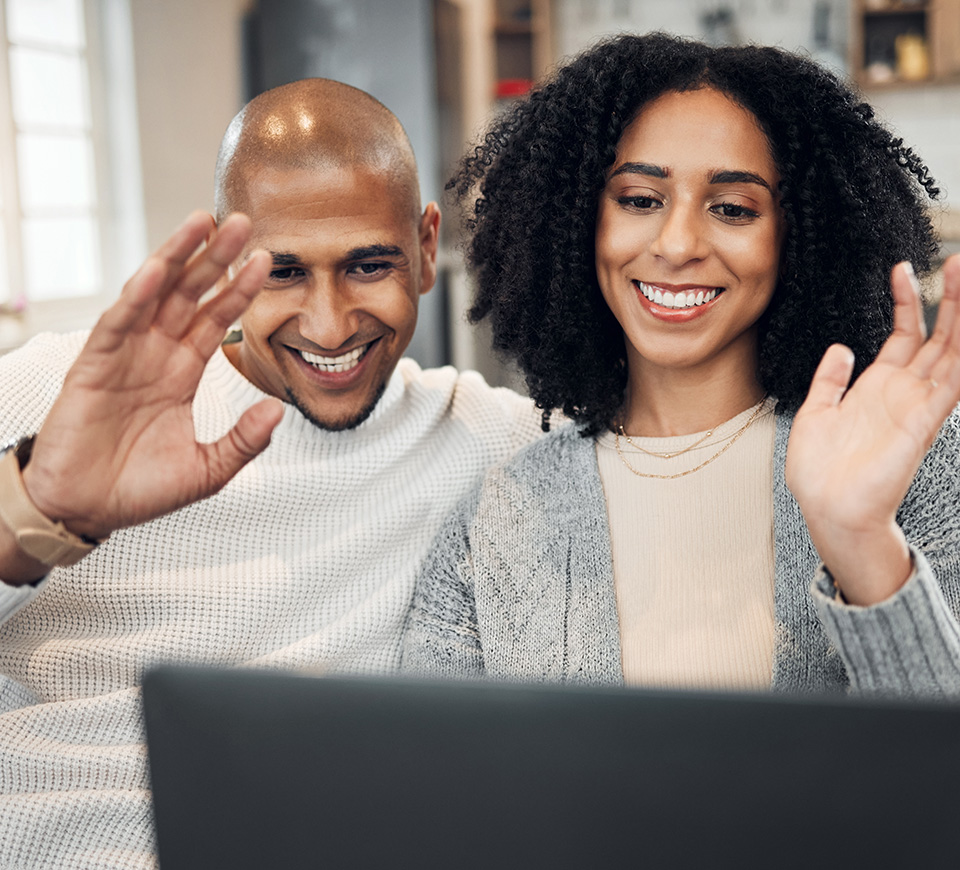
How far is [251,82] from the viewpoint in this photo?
4551mm

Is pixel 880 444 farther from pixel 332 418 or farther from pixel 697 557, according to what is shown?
pixel 332 418

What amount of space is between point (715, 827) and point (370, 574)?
966 millimetres

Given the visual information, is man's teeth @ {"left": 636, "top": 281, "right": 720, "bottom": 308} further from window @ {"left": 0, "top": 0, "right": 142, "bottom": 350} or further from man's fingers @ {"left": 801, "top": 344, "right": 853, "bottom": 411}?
window @ {"left": 0, "top": 0, "right": 142, "bottom": 350}

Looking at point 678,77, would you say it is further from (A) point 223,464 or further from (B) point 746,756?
(B) point 746,756

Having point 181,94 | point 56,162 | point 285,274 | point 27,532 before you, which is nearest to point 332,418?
point 285,274

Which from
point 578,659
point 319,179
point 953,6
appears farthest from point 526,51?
point 578,659

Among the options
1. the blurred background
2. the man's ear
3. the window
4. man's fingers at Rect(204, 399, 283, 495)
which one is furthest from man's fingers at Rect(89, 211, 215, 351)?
the window

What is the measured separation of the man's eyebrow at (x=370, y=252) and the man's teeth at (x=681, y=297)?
386 millimetres

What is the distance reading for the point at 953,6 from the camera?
176 inches

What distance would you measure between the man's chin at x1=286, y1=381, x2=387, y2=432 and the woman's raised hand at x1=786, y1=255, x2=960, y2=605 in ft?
2.21

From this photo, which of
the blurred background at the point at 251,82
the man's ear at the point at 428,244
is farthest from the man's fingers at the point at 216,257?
the blurred background at the point at 251,82

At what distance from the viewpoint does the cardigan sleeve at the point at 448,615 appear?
1.27 m

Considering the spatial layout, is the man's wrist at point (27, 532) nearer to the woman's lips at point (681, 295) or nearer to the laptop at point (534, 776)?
the laptop at point (534, 776)

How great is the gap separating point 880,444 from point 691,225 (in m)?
0.39
